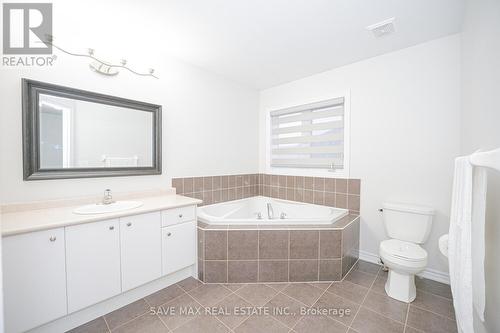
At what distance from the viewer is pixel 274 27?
183cm

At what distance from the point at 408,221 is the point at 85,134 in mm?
3127

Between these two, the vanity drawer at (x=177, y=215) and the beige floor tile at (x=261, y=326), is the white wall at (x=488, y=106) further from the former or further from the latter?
the vanity drawer at (x=177, y=215)

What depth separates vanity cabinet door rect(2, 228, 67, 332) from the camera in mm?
1189

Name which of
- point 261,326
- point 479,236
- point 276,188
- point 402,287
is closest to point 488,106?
point 479,236

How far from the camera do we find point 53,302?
1327 mm

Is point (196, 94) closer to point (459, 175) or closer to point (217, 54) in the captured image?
point (217, 54)

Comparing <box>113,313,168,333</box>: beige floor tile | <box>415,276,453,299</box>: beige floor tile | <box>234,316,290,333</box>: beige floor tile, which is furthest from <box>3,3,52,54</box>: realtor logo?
<box>415,276,453,299</box>: beige floor tile

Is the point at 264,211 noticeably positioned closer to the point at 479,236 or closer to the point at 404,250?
the point at 404,250

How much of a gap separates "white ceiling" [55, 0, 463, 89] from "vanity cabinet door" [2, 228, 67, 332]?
1708 millimetres

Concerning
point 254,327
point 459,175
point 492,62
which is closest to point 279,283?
point 254,327

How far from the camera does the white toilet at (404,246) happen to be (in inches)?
67.1

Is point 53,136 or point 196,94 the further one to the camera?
point 196,94

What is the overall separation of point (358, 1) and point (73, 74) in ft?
7.68

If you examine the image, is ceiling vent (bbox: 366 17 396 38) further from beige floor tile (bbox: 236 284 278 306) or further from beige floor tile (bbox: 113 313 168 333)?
beige floor tile (bbox: 113 313 168 333)
